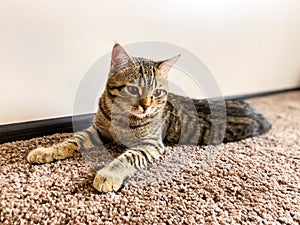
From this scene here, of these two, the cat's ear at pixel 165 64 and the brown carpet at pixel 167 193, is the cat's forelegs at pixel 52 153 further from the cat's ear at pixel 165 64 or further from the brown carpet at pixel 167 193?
the cat's ear at pixel 165 64

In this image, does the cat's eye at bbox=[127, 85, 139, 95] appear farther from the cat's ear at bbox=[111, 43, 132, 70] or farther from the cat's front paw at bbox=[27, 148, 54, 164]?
the cat's front paw at bbox=[27, 148, 54, 164]

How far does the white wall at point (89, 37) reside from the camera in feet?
3.56

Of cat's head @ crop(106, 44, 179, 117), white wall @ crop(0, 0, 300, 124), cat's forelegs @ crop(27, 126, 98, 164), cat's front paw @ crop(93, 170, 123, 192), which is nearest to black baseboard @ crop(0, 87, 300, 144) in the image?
white wall @ crop(0, 0, 300, 124)

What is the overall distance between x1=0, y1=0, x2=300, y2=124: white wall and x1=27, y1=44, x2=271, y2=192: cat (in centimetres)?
24

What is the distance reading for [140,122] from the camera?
1073 mm

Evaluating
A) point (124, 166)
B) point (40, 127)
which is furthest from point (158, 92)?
point (40, 127)

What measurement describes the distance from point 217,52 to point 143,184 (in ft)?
3.57

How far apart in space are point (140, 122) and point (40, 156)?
38cm

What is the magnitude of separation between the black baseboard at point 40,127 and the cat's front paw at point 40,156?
222 millimetres

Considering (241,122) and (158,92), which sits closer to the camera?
(158,92)

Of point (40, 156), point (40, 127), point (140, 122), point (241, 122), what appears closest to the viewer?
point (40, 156)

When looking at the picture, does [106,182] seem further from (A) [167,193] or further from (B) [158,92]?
(B) [158,92]

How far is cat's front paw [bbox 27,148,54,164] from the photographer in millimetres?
962

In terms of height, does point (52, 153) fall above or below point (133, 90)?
below
